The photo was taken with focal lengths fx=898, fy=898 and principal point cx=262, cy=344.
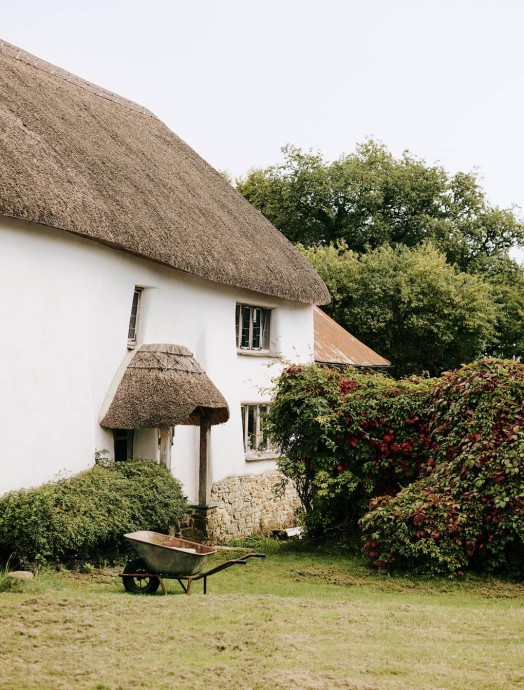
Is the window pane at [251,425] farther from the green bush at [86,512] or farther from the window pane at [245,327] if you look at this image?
the green bush at [86,512]

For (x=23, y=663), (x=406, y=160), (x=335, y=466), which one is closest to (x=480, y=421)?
(x=335, y=466)

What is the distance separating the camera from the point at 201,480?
18.1 m

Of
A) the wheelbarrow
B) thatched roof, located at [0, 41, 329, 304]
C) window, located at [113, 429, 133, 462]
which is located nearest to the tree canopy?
thatched roof, located at [0, 41, 329, 304]

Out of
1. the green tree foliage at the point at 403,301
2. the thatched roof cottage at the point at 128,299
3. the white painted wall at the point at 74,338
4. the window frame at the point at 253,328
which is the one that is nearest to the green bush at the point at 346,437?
the thatched roof cottage at the point at 128,299

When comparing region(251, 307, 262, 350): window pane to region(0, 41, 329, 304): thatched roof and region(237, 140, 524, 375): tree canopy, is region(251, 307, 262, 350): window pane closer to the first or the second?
region(0, 41, 329, 304): thatched roof

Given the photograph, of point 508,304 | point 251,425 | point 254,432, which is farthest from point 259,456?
point 508,304

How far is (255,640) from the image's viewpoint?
26.9ft

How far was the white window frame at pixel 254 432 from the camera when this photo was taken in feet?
68.4

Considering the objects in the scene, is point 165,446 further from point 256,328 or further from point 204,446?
point 256,328

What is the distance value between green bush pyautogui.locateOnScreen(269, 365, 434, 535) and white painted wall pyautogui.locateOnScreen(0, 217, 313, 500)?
275cm

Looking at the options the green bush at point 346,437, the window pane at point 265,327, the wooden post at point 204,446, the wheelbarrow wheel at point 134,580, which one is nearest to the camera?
the wheelbarrow wheel at point 134,580

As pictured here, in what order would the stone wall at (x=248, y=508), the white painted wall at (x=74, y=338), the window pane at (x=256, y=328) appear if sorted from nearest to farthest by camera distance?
the white painted wall at (x=74, y=338)
the stone wall at (x=248, y=508)
the window pane at (x=256, y=328)

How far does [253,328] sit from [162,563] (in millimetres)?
11066

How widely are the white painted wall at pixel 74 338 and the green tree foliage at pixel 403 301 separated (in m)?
12.1
